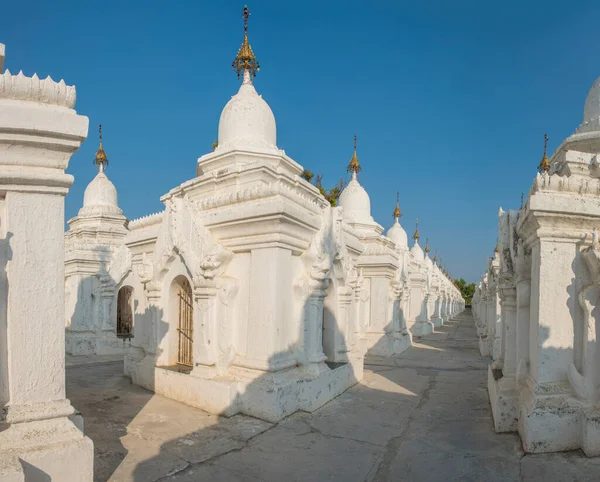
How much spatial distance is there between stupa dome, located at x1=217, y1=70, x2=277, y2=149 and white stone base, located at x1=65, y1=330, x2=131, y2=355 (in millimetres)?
7963

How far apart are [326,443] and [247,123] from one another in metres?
6.46

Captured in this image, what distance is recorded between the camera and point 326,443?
5.36m

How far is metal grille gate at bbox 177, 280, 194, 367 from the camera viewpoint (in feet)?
26.5

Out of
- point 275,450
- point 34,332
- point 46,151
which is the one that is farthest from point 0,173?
point 275,450

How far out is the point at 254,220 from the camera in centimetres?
→ 652

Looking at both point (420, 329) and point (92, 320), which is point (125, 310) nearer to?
point (92, 320)

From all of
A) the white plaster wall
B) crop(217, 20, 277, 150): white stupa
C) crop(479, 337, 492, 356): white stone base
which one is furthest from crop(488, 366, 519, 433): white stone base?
crop(479, 337, 492, 356): white stone base

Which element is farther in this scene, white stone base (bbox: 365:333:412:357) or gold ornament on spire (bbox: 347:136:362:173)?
gold ornament on spire (bbox: 347:136:362:173)

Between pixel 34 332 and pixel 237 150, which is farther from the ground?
pixel 237 150

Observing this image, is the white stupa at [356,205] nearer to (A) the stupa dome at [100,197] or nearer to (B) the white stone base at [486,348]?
(B) the white stone base at [486,348]

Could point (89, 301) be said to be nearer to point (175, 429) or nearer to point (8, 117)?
point (175, 429)

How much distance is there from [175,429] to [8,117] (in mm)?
4163

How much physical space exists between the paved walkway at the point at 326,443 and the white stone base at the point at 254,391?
0.14m

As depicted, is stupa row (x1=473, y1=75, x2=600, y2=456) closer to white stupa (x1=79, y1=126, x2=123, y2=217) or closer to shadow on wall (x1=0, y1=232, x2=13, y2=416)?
shadow on wall (x1=0, y1=232, x2=13, y2=416)
